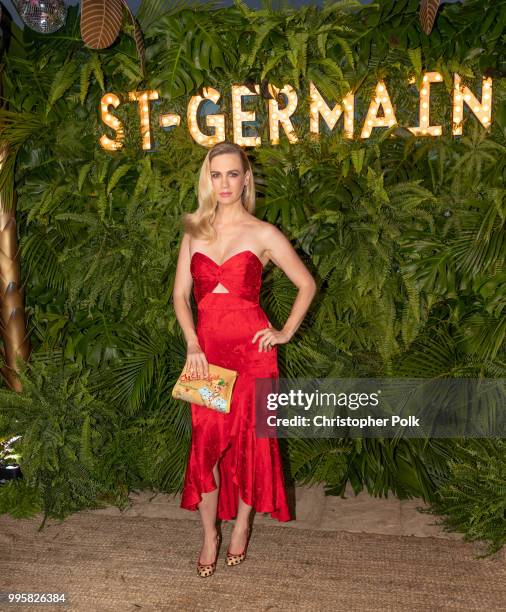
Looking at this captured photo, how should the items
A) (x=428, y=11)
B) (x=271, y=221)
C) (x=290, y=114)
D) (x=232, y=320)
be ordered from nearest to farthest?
1. (x=232, y=320)
2. (x=428, y=11)
3. (x=271, y=221)
4. (x=290, y=114)

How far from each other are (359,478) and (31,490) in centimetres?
215

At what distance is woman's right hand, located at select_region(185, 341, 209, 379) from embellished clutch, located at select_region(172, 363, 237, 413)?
2 centimetres

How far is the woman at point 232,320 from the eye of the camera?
2.98m

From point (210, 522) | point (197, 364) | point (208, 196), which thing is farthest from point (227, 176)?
point (210, 522)

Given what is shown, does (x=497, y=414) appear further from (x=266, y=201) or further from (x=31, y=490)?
(x=31, y=490)

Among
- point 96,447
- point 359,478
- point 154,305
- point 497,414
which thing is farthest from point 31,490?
point 497,414

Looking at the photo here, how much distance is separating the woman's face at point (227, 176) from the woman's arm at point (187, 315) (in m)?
0.29

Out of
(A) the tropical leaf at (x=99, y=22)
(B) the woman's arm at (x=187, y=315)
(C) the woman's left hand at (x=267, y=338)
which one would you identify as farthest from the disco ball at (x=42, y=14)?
(C) the woman's left hand at (x=267, y=338)

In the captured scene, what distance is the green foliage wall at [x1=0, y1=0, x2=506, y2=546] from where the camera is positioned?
3.82 m

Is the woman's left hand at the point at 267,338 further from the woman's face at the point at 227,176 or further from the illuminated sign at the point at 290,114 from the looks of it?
the illuminated sign at the point at 290,114

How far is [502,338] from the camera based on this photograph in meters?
3.71

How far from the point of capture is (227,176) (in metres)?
2.93

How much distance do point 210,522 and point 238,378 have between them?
0.78 meters

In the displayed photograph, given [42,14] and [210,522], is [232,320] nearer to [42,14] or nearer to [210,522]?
[210,522]
